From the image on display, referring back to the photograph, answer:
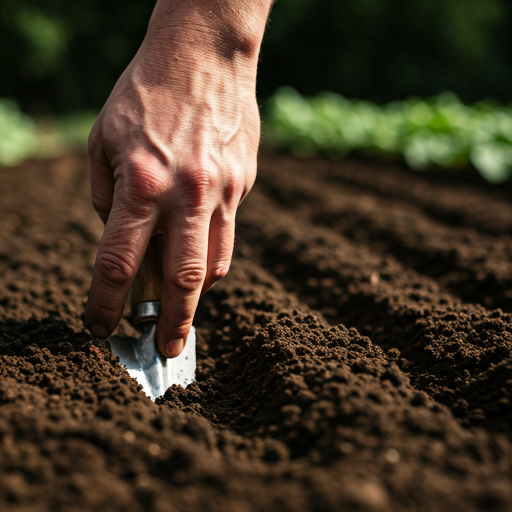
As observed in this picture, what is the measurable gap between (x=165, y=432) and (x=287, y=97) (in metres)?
7.13

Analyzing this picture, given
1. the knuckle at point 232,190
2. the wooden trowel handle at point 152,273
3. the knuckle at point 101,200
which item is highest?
the knuckle at point 232,190

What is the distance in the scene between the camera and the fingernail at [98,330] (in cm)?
162

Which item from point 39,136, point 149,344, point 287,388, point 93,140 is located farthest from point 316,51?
point 287,388

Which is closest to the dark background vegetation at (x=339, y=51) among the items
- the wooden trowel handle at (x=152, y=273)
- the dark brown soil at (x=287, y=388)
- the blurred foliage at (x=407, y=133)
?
the blurred foliage at (x=407, y=133)

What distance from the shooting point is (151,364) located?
5.52ft

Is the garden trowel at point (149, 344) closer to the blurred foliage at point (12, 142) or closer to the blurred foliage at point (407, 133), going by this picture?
the blurred foliage at point (407, 133)

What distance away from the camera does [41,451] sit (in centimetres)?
109

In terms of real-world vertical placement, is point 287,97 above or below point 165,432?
above

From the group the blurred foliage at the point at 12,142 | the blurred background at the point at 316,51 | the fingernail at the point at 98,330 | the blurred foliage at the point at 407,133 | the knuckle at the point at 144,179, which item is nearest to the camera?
the knuckle at the point at 144,179

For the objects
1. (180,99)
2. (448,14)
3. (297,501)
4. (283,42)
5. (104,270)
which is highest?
(448,14)

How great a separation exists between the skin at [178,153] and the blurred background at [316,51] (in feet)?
29.7

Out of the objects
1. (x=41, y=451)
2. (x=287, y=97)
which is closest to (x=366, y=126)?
(x=287, y=97)

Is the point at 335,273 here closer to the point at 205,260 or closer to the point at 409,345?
the point at 409,345

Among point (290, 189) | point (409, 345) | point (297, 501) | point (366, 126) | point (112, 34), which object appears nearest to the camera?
point (297, 501)
